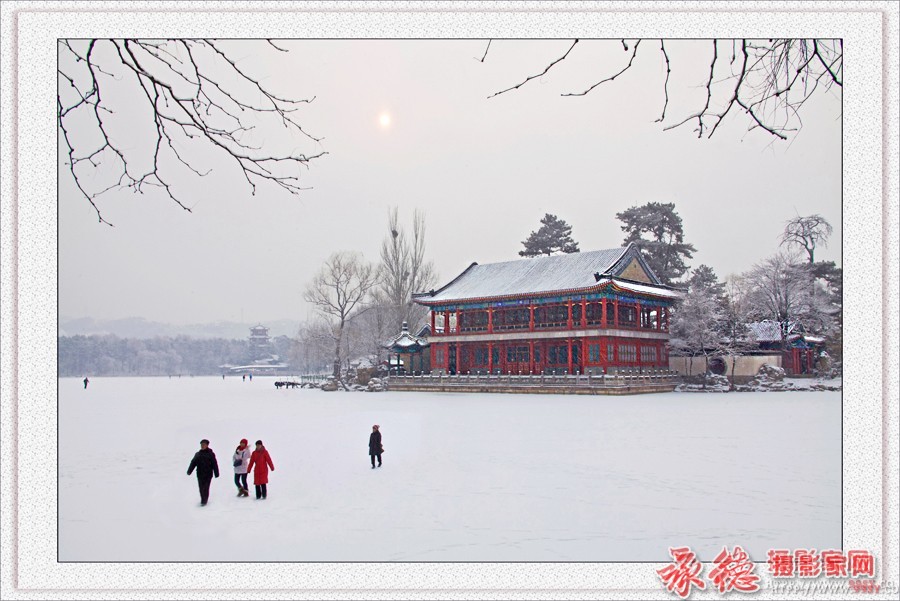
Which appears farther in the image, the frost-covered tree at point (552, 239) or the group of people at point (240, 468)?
the frost-covered tree at point (552, 239)

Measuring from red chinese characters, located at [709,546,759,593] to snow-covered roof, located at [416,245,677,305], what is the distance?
2622cm

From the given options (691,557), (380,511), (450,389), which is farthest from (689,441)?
(450,389)

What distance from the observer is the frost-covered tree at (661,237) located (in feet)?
146

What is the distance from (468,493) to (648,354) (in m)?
27.7

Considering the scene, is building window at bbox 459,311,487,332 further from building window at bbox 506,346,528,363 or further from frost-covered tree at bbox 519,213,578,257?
frost-covered tree at bbox 519,213,578,257

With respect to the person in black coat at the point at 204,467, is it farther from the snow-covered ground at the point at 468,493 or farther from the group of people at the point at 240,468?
the snow-covered ground at the point at 468,493

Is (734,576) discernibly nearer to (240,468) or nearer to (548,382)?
(240,468)

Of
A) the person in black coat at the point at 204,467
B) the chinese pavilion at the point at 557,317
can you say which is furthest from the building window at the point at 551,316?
the person in black coat at the point at 204,467

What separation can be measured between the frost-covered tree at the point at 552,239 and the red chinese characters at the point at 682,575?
46.6 meters

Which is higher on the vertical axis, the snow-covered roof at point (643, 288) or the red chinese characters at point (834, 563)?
the snow-covered roof at point (643, 288)

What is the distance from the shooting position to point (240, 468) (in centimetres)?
838

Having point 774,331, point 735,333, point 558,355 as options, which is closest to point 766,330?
point 774,331

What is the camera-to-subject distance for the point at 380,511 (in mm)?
7543

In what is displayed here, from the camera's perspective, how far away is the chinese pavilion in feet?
104
